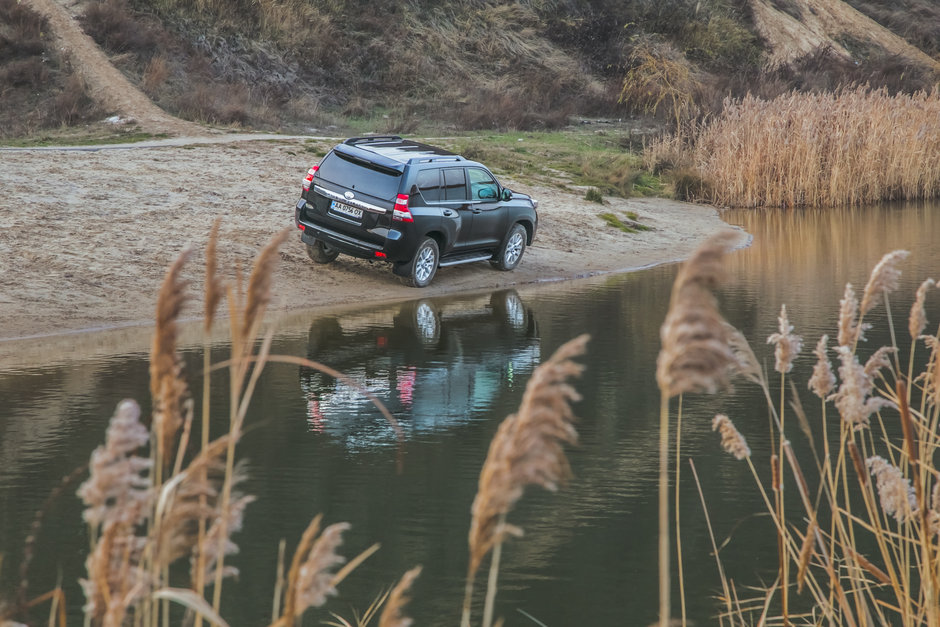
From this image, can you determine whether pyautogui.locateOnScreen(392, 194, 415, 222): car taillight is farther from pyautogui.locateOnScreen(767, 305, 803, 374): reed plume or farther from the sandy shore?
pyautogui.locateOnScreen(767, 305, 803, 374): reed plume

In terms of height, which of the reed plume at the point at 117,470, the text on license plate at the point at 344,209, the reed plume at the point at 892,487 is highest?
the reed plume at the point at 117,470

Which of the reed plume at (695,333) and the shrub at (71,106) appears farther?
the shrub at (71,106)

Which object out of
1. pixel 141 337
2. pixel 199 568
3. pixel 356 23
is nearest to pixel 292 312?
pixel 141 337

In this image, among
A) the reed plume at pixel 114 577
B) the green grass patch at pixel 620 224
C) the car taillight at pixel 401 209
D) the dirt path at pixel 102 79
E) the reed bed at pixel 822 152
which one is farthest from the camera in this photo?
the dirt path at pixel 102 79

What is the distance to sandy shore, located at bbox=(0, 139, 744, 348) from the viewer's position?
56.1ft

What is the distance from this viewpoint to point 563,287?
20.4m

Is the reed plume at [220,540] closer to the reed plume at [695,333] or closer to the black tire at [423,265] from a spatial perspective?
the reed plume at [695,333]

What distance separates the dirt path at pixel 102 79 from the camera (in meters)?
31.4

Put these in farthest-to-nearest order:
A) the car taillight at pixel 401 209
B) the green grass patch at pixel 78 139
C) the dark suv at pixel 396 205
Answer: the green grass patch at pixel 78 139 → the dark suv at pixel 396 205 → the car taillight at pixel 401 209

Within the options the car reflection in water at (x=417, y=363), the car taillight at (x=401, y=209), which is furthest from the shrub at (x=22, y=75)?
the car taillight at (x=401, y=209)

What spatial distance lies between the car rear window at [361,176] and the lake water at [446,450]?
1637mm

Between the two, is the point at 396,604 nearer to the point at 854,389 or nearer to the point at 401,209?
the point at 854,389

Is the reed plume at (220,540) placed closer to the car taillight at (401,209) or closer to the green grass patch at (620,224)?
the car taillight at (401,209)

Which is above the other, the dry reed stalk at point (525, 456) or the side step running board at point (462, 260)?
the dry reed stalk at point (525, 456)
